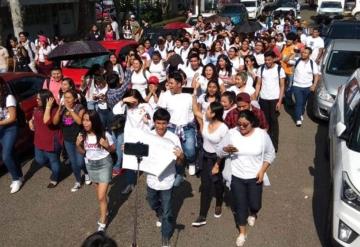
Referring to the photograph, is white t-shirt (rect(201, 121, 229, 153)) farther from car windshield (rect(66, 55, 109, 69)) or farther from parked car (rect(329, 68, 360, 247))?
car windshield (rect(66, 55, 109, 69))

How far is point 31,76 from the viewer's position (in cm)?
882

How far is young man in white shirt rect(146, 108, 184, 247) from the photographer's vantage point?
489 cm

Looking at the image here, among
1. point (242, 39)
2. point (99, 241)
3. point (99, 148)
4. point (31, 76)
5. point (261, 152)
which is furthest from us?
point (242, 39)

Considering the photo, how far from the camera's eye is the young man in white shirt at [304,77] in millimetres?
9547

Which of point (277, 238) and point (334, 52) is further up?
point (334, 52)

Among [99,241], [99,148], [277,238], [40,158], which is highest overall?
[99,241]

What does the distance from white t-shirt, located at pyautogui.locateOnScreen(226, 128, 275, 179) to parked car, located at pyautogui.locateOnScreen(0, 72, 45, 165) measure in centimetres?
450

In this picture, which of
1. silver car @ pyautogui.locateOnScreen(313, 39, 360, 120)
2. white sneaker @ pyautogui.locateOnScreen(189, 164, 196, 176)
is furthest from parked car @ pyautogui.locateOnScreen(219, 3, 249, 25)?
white sneaker @ pyautogui.locateOnScreen(189, 164, 196, 176)

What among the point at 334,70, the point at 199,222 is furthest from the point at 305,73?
the point at 199,222

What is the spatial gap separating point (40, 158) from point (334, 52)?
23.5 ft

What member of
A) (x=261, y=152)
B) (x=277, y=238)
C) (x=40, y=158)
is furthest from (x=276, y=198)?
(x=40, y=158)

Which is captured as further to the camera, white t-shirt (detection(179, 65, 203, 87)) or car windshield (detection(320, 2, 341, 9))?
car windshield (detection(320, 2, 341, 9))

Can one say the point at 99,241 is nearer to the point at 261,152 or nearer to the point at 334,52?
the point at 261,152

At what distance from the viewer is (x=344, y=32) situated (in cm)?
1468
